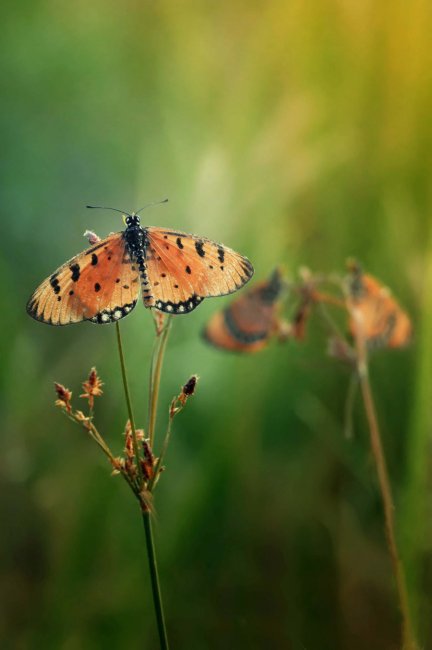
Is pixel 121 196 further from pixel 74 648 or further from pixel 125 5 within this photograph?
pixel 74 648

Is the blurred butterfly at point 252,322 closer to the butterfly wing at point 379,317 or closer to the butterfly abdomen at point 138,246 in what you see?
the butterfly wing at point 379,317

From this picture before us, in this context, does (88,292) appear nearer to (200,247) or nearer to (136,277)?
(136,277)

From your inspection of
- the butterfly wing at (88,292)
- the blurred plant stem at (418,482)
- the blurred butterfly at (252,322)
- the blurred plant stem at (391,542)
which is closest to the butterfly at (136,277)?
the butterfly wing at (88,292)

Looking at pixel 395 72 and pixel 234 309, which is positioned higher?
pixel 395 72

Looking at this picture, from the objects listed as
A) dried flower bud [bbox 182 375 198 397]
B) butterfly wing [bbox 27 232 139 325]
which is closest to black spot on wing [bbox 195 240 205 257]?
butterfly wing [bbox 27 232 139 325]

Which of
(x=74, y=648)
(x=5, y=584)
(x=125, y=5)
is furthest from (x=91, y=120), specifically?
(x=74, y=648)

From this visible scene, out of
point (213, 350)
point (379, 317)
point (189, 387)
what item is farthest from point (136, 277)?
point (213, 350)
